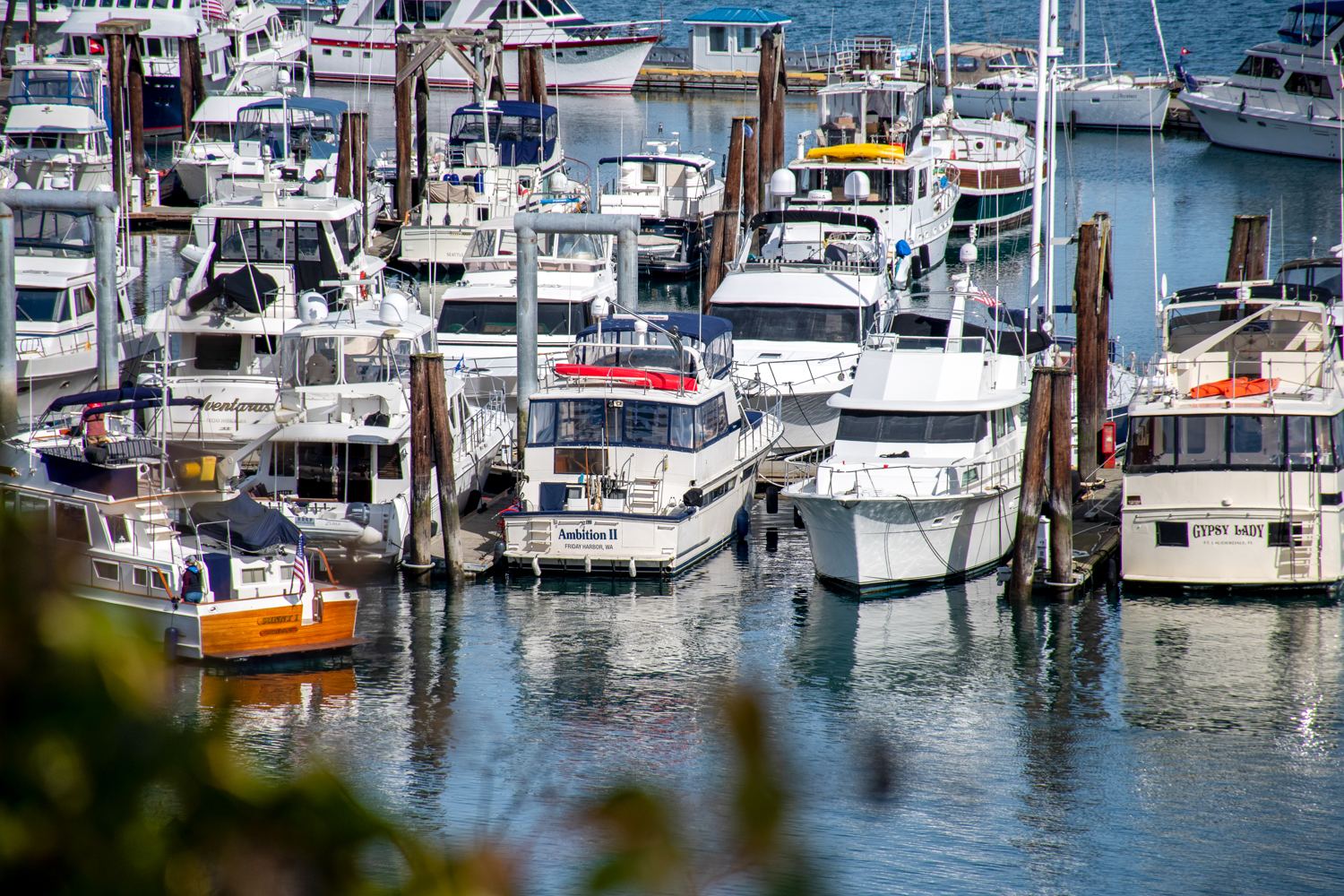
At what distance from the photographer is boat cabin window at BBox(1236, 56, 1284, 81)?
191 ft

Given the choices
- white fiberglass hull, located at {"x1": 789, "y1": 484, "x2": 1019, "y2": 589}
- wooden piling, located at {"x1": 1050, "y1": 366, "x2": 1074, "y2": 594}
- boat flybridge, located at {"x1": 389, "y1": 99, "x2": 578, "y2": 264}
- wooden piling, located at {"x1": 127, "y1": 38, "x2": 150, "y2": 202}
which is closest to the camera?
wooden piling, located at {"x1": 1050, "y1": 366, "x2": 1074, "y2": 594}

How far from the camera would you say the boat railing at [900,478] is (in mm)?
20141

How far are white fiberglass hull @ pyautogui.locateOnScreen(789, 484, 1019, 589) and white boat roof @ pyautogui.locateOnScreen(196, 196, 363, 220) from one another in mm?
12776

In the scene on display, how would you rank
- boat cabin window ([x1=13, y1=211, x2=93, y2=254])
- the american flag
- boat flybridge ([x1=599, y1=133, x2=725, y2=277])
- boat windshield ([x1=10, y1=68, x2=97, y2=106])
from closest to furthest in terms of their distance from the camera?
the american flag
boat cabin window ([x1=13, y1=211, x2=93, y2=254])
boat windshield ([x1=10, y1=68, x2=97, y2=106])
boat flybridge ([x1=599, y1=133, x2=725, y2=277])

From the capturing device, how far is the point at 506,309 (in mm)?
27922

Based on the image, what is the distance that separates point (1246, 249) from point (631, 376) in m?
13.1

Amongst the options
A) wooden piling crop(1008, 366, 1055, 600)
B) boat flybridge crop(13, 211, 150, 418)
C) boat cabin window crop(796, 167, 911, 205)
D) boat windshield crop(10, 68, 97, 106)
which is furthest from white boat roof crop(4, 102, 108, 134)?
wooden piling crop(1008, 366, 1055, 600)

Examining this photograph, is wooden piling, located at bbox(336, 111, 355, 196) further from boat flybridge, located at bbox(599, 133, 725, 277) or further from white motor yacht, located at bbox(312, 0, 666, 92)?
white motor yacht, located at bbox(312, 0, 666, 92)

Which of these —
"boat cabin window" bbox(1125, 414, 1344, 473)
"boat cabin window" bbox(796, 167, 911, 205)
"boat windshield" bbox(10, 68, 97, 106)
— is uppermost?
"boat windshield" bbox(10, 68, 97, 106)

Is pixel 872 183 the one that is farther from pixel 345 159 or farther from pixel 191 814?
pixel 191 814

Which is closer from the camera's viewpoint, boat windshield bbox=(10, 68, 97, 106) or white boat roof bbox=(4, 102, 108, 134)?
white boat roof bbox=(4, 102, 108, 134)

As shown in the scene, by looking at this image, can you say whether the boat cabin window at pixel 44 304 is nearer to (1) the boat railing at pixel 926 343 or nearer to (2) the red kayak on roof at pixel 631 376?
(2) the red kayak on roof at pixel 631 376

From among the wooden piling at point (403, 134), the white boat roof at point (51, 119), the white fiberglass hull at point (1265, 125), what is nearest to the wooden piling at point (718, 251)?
the wooden piling at point (403, 134)

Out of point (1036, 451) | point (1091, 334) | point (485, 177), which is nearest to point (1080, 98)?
point (485, 177)
